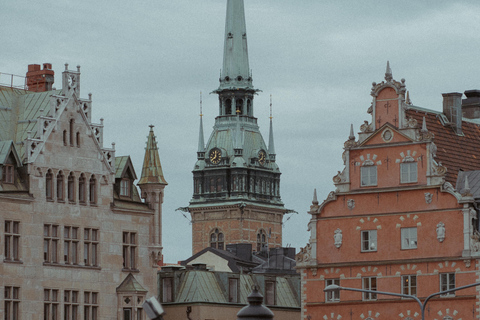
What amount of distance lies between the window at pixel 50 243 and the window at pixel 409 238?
20618 millimetres

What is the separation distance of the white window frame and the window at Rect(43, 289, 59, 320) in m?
18.7

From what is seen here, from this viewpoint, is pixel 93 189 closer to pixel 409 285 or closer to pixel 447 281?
pixel 409 285

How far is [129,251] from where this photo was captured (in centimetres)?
8156

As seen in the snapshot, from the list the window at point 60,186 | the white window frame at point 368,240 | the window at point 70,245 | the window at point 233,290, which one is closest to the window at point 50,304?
the window at point 70,245

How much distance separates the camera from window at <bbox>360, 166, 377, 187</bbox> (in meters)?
79.6

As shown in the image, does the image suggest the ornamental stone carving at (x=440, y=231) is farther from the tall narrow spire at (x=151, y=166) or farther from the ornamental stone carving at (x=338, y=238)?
the tall narrow spire at (x=151, y=166)

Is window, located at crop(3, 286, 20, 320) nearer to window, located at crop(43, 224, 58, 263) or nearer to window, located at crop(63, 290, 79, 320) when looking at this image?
window, located at crop(43, 224, 58, 263)

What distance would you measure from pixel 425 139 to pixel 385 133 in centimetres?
265

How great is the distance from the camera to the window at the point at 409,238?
254 ft

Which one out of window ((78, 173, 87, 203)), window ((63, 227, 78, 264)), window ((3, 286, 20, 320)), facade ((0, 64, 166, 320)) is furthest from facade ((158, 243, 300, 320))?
window ((3, 286, 20, 320))

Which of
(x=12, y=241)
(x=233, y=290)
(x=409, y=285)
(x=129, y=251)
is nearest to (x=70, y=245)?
(x=12, y=241)

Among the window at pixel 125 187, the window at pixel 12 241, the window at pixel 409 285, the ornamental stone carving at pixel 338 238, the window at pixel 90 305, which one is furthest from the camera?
the window at pixel 125 187

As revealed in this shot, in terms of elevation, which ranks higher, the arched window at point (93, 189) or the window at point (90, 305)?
the arched window at point (93, 189)

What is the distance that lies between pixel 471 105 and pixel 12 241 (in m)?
36.5
